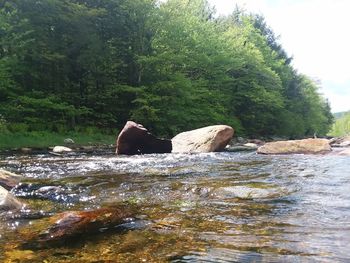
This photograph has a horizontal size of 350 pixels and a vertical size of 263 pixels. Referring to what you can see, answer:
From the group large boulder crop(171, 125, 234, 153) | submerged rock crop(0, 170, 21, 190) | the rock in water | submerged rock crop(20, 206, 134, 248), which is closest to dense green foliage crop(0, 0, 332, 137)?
large boulder crop(171, 125, 234, 153)

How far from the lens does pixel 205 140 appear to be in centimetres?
1527

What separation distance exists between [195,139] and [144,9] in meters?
15.4

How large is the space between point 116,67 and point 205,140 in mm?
14473

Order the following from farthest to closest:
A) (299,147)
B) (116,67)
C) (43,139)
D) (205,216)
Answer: (116,67) < (43,139) < (299,147) < (205,216)

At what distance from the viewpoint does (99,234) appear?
3656mm

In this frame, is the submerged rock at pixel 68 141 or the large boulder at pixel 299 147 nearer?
the large boulder at pixel 299 147

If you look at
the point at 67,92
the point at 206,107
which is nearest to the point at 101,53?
the point at 67,92

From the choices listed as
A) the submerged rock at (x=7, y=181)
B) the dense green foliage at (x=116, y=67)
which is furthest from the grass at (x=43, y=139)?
the submerged rock at (x=7, y=181)

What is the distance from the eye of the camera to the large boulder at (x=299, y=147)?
558 inches

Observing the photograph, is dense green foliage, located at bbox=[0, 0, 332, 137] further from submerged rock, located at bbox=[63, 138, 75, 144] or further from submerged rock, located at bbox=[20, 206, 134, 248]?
submerged rock, located at bbox=[20, 206, 134, 248]

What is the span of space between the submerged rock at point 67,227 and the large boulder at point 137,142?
10.4 m

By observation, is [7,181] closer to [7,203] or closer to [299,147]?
[7,203]

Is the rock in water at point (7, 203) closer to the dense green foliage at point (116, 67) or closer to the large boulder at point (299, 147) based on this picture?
the large boulder at point (299, 147)

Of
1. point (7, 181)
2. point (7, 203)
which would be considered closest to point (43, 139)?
point (7, 181)
